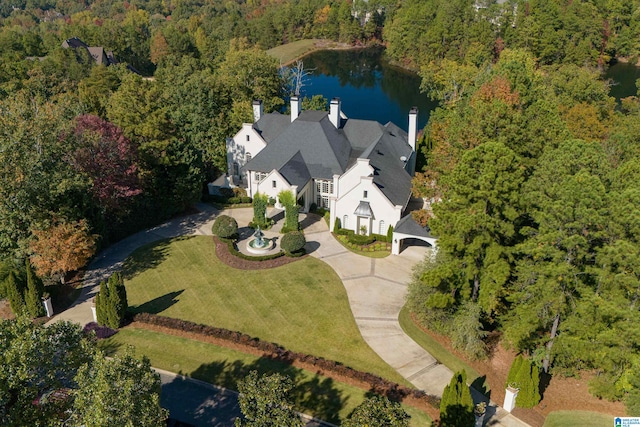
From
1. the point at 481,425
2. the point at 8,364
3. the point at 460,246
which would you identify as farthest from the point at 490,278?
the point at 8,364

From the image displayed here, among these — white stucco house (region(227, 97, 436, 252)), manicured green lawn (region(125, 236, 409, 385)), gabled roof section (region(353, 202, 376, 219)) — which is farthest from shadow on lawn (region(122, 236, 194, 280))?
gabled roof section (region(353, 202, 376, 219))

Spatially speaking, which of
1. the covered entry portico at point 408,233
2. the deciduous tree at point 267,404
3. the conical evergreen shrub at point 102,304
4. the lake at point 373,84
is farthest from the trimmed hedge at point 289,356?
the lake at point 373,84

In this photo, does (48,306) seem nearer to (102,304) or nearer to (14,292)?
(14,292)

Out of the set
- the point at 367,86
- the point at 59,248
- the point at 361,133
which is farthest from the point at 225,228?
the point at 367,86

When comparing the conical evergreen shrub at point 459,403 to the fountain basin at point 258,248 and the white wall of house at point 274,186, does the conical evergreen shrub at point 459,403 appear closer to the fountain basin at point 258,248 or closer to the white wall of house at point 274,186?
the fountain basin at point 258,248

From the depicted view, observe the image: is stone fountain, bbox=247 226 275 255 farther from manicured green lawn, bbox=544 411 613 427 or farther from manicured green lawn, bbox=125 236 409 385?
manicured green lawn, bbox=544 411 613 427

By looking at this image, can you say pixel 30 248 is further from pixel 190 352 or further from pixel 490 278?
pixel 490 278
